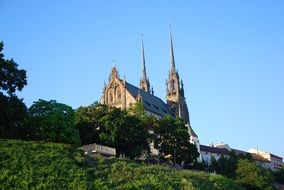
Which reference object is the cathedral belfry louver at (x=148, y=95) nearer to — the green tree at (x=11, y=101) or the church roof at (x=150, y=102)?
the church roof at (x=150, y=102)

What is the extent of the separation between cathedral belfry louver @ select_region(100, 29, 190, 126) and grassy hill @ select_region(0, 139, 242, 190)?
4111 centimetres

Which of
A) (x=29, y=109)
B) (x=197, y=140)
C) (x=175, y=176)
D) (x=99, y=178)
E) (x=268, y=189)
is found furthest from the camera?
(x=197, y=140)

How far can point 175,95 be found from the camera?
11600 centimetres

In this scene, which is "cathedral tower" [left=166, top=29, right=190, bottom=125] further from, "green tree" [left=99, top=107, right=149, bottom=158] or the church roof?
"green tree" [left=99, top=107, right=149, bottom=158]

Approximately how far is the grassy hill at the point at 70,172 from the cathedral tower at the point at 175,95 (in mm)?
64686

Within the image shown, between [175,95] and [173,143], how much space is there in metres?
43.8

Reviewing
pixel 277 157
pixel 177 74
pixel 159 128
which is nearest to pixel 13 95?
pixel 159 128

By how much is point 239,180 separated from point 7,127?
1170 inches

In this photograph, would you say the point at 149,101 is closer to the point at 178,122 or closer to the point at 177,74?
the point at 177,74

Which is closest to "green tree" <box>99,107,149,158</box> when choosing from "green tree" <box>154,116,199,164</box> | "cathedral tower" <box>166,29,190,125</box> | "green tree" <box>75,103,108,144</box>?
"green tree" <box>75,103,108,144</box>

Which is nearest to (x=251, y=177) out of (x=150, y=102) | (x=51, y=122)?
(x=51, y=122)

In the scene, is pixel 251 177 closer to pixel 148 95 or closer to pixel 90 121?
pixel 90 121

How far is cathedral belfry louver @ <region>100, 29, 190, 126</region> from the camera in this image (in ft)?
324

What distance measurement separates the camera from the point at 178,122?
76000 millimetres
